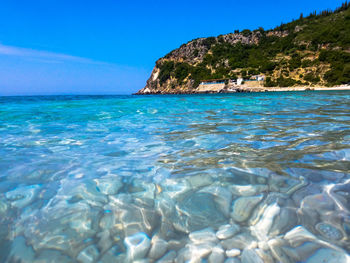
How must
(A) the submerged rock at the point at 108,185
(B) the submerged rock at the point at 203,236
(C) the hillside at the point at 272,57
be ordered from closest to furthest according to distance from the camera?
1. (B) the submerged rock at the point at 203,236
2. (A) the submerged rock at the point at 108,185
3. (C) the hillside at the point at 272,57

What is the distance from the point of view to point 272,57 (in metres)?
90.2

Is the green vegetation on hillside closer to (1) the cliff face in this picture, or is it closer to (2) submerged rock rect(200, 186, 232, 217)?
(1) the cliff face

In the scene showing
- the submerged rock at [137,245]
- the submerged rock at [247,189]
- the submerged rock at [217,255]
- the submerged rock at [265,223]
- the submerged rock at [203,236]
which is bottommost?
the submerged rock at [137,245]

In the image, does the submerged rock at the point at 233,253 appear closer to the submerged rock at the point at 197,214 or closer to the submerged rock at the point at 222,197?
the submerged rock at the point at 197,214

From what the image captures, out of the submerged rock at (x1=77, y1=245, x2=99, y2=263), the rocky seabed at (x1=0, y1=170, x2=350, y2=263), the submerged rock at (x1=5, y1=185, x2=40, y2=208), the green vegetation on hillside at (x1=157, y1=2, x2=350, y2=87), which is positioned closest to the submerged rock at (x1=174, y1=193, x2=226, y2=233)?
the rocky seabed at (x1=0, y1=170, x2=350, y2=263)

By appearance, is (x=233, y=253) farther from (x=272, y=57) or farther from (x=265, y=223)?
(x=272, y=57)

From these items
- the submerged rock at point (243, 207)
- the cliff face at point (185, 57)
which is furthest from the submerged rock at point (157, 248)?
the cliff face at point (185, 57)

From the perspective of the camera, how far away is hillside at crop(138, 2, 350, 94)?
226 ft

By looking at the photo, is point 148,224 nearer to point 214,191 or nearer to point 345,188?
point 214,191

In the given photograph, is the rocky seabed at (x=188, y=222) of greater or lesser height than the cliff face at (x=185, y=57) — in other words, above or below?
below

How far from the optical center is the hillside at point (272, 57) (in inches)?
2712

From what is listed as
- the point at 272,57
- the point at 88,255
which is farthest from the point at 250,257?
the point at 272,57

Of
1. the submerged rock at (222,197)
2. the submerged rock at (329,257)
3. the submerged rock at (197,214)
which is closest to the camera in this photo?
the submerged rock at (329,257)

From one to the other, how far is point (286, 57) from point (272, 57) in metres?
6.58
